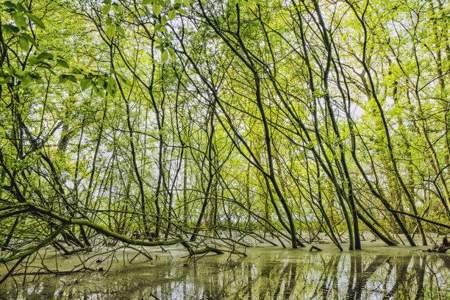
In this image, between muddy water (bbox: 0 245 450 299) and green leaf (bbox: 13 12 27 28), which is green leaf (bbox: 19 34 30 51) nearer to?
green leaf (bbox: 13 12 27 28)

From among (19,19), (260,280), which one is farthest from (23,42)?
(260,280)

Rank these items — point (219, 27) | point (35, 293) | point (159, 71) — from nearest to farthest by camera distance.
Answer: point (35, 293) < point (219, 27) < point (159, 71)

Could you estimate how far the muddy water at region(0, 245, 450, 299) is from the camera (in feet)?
7.98

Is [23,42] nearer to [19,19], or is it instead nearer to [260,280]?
[19,19]

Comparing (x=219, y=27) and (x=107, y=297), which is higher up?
(x=219, y=27)

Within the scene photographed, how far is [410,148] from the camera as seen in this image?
206 inches

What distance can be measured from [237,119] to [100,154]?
2264 millimetres

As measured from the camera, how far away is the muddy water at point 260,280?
7.98 feet

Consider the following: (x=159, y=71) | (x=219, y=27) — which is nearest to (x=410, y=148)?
(x=219, y=27)

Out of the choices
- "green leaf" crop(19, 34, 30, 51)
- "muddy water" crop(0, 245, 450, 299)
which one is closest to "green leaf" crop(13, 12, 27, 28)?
"green leaf" crop(19, 34, 30, 51)

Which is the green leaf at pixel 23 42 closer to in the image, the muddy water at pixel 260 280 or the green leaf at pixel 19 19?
the green leaf at pixel 19 19

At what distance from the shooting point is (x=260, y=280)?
9.41 feet

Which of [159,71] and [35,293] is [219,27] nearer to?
[159,71]

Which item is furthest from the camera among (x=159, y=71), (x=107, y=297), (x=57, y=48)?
(x=159, y=71)
